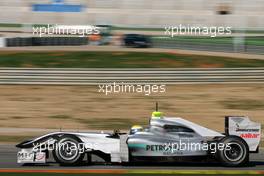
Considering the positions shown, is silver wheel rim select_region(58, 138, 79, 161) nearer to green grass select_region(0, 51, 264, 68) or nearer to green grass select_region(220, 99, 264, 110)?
green grass select_region(220, 99, 264, 110)

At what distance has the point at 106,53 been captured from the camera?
3712 centimetres

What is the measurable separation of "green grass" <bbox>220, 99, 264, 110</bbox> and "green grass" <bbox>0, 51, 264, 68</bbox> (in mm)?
6769

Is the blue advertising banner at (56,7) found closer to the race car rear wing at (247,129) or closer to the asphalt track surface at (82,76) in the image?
the asphalt track surface at (82,76)

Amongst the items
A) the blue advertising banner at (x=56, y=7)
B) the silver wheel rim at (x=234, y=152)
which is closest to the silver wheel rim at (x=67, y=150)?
the silver wheel rim at (x=234, y=152)

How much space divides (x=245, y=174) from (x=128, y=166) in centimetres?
250

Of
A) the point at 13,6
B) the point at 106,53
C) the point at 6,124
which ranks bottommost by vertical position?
the point at 6,124

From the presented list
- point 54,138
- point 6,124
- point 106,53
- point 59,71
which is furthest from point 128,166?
point 106,53

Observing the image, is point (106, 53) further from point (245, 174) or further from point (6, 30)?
point (245, 174)

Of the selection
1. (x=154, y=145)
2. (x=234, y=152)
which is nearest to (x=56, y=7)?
(x=154, y=145)

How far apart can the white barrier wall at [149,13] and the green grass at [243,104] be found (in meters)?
31.3

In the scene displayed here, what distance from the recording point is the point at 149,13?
62.4m

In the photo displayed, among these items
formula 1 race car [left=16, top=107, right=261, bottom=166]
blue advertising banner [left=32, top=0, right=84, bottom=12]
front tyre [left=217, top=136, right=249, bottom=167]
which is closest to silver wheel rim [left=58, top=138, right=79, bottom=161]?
formula 1 race car [left=16, top=107, right=261, bottom=166]

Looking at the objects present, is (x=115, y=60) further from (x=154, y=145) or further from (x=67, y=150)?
(x=67, y=150)

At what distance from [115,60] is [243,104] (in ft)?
33.5
